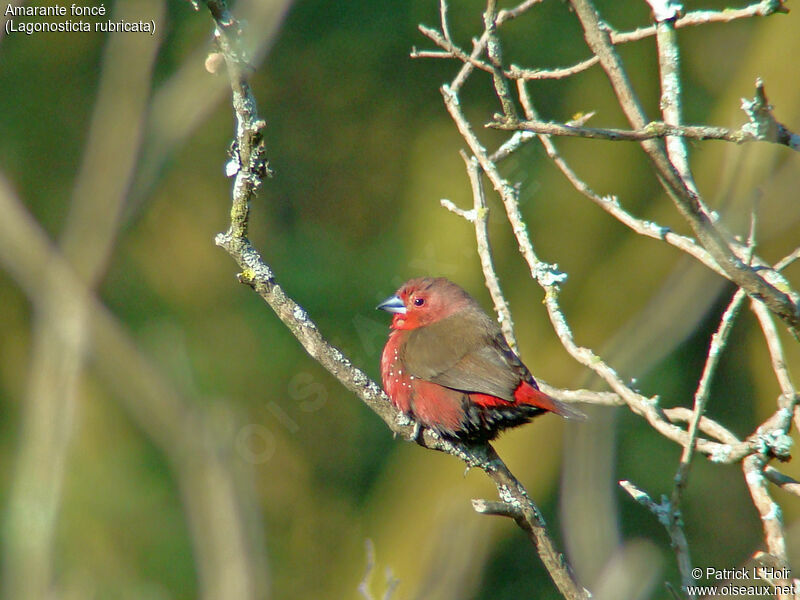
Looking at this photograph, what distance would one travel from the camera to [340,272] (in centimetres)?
757

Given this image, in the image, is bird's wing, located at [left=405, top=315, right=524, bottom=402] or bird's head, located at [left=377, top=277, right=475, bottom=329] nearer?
bird's wing, located at [left=405, top=315, right=524, bottom=402]

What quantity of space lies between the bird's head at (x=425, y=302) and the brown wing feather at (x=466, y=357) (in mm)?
89

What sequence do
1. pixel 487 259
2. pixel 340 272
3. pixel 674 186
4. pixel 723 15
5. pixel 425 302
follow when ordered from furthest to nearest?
pixel 340 272 → pixel 425 302 → pixel 487 259 → pixel 723 15 → pixel 674 186

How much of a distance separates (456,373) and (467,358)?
8 cm

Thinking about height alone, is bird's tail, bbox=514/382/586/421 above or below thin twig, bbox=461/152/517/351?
below

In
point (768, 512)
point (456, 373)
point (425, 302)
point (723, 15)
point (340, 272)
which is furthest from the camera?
point (340, 272)

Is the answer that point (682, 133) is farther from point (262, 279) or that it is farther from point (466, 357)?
point (466, 357)

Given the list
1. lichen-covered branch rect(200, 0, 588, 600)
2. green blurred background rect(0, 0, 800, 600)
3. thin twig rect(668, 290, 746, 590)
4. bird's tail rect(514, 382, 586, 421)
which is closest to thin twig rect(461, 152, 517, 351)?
bird's tail rect(514, 382, 586, 421)

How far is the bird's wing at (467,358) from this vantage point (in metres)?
3.68

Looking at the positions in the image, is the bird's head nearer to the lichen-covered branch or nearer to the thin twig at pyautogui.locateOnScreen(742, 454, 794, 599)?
the lichen-covered branch

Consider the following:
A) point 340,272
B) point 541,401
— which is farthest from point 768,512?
point 340,272

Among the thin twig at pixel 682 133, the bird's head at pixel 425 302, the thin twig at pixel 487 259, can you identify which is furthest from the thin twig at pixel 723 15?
the bird's head at pixel 425 302

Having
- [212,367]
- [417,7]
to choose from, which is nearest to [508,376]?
[212,367]

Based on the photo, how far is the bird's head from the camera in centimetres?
443
